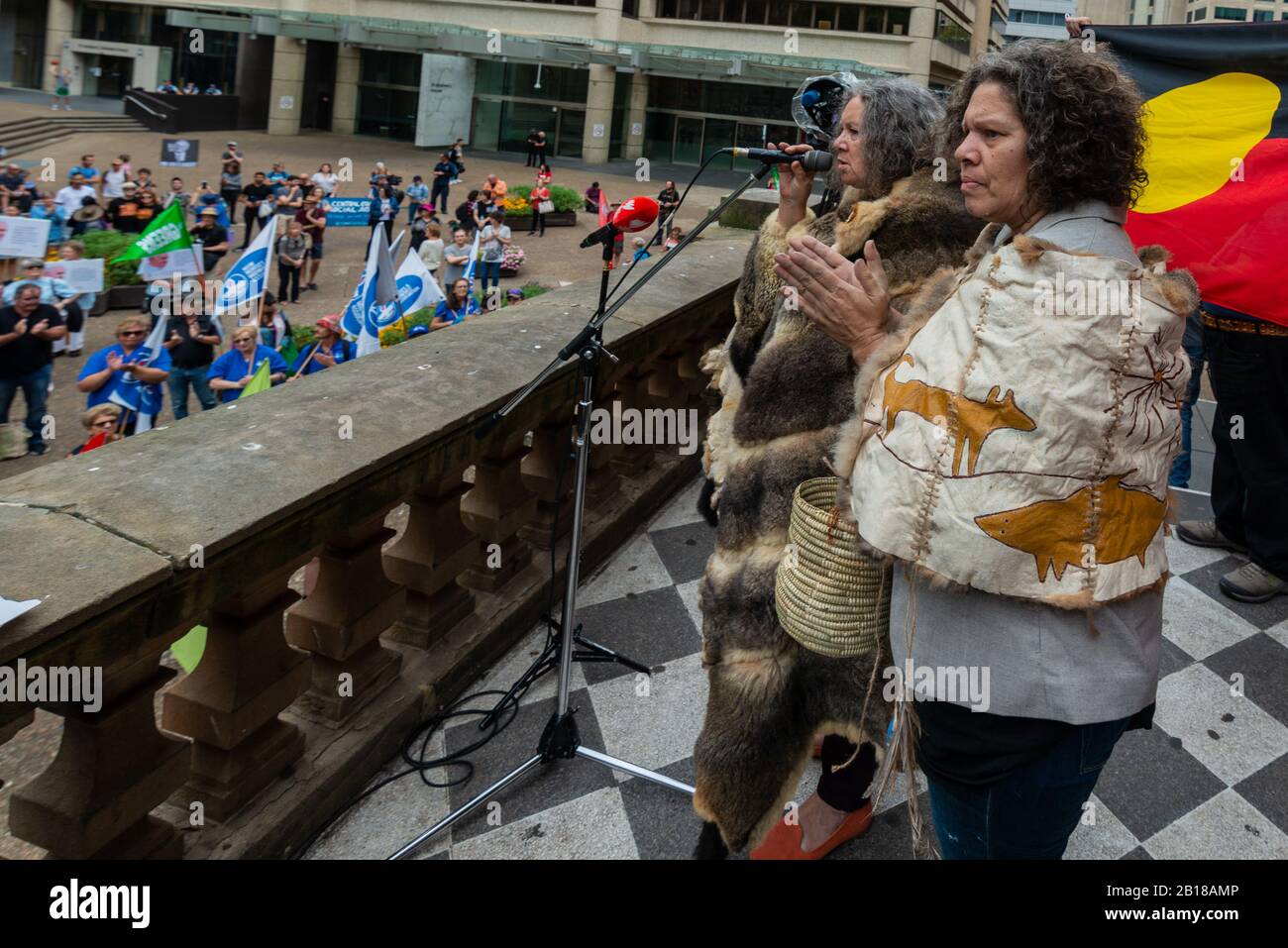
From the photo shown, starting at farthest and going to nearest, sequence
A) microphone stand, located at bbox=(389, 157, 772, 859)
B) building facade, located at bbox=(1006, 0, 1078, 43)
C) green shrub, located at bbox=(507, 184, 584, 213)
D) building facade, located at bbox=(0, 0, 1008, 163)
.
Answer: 1. building facade, located at bbox=(1006, 0, 1078, 43)
2. building facade, located at bbox=(0, 0, 1008, 163)
3. green shrub, located at bbox=(507, 184, 584, 213)
4. microphone stand, located at bbox=(389, 157, 772, 859)

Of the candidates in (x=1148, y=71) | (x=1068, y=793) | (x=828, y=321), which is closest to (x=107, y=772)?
(x=828, y=321)

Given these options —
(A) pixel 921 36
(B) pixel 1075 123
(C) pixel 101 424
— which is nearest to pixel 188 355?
(C) pixel 101 424

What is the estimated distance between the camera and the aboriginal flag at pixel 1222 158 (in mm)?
3312

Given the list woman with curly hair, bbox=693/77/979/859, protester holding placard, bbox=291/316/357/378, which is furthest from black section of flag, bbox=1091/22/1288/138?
protester holding placard, bbox=291/316/357/378

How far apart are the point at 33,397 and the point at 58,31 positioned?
135 feet

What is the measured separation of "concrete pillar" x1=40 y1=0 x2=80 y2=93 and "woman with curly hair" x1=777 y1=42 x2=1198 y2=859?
49.5 meters

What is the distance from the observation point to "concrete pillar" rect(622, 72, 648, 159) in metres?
42.3

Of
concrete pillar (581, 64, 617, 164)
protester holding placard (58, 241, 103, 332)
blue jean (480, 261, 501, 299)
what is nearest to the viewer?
protester holding placard (58, 241, 103, 332)

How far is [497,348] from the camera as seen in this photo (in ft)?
10.3

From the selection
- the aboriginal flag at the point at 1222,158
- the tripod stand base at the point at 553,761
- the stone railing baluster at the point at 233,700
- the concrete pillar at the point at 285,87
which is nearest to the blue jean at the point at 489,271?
the aboriginal flag at the point at 1222,158

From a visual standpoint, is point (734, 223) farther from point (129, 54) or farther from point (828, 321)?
point (129, 54)

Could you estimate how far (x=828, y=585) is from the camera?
73.5 inches

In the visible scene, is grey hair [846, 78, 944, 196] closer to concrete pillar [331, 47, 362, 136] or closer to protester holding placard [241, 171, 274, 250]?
protester holding placard [241, 171, 274, 250]

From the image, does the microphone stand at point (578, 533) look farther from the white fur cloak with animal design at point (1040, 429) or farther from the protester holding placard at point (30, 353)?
the protester holding placard at point (30, 353)
